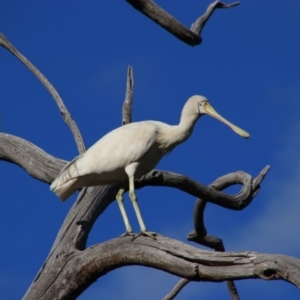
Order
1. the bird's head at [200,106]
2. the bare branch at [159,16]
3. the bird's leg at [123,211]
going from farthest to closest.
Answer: the bird's head at [200,106] < the bird's leg at [123,211] < the bare branch at [159,16]

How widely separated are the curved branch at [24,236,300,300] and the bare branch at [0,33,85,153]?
216 cm

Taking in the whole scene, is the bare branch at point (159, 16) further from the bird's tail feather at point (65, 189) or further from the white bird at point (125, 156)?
the bird's tail feather at point (65, 189)

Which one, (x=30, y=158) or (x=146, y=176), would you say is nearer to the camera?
(x=146, y=176)

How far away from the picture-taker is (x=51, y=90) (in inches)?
425

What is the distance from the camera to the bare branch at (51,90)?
33.5 ft

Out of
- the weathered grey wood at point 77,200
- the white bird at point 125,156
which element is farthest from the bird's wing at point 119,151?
the weathered grey wood at point 77,200

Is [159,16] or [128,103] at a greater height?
[128,103]

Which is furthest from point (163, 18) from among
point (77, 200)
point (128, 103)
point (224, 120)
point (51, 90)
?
point (51, 90)

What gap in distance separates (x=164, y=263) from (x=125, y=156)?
164 cm

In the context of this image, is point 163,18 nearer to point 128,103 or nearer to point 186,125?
point 186,125

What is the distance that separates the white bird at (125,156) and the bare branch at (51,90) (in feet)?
4.19

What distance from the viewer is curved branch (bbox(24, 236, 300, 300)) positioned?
6.45 m

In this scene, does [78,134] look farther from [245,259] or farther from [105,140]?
[245,259]

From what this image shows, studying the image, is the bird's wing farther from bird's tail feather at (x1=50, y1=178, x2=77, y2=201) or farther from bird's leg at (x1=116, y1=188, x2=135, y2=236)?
bird's leg at (x1=116, y1=188, x2=135, y2=236)
